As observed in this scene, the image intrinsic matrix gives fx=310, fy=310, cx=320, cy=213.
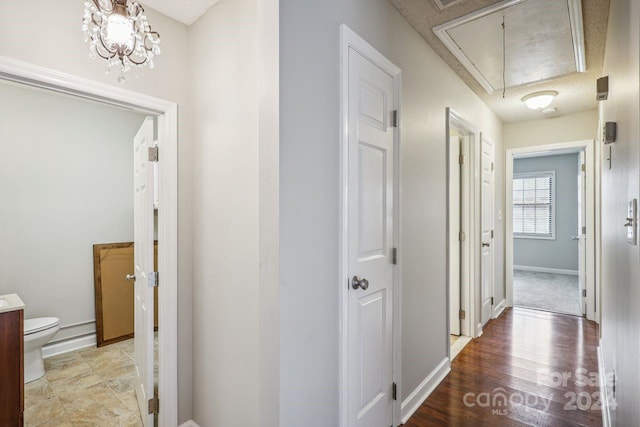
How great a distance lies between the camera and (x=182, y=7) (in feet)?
5.47

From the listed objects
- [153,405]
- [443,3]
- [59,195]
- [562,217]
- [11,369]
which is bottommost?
[153,405]

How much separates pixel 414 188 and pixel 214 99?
142 cm

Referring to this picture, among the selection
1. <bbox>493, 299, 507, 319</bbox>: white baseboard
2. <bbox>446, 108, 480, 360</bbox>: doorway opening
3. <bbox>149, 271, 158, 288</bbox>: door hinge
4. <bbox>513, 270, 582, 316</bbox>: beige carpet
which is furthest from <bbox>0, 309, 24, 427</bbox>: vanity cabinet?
<bbox>513, 270, 582, 316</bbox>: beige carpet

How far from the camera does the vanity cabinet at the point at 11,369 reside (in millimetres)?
1851

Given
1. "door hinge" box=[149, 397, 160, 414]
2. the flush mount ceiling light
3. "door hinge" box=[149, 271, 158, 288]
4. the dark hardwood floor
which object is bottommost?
the dark hardwood floor

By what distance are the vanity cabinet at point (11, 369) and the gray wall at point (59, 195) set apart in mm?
1159

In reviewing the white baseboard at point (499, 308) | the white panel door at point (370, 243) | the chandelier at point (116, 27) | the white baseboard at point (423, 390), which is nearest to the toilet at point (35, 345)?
the chandelier at point (116, 27)

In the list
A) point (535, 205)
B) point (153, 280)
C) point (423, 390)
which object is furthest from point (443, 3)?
point (535, 205)

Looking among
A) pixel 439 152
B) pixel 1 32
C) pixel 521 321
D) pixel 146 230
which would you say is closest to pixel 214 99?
pixel 1 32

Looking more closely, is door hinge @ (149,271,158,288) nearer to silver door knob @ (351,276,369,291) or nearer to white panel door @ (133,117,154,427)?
white panel door @ (133,117,154,427)

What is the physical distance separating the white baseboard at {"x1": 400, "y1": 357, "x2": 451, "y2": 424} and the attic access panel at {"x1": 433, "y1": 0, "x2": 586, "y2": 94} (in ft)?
8.41

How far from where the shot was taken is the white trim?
297 cm

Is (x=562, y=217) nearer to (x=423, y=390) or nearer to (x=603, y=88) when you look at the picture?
(x=603, y=88)

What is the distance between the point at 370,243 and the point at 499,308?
3487 mm
